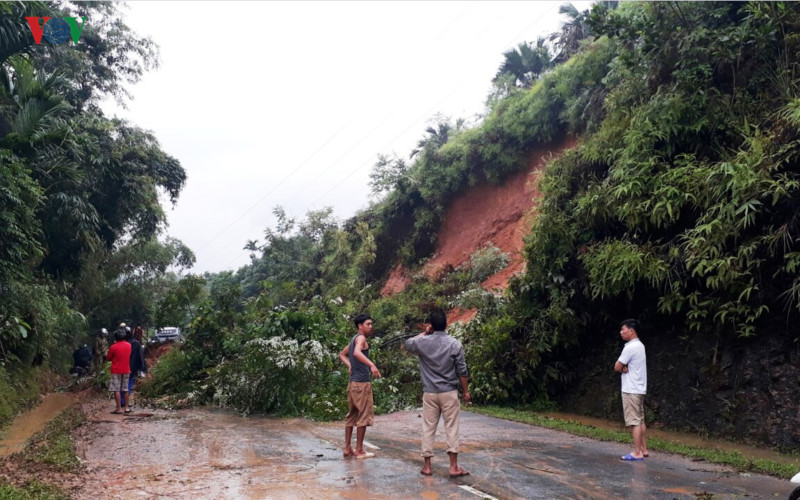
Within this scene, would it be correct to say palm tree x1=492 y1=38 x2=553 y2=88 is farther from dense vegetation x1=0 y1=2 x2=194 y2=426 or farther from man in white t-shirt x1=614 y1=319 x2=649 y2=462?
man in white t-shirt x1=614 y1=319 x2=649 y2=462

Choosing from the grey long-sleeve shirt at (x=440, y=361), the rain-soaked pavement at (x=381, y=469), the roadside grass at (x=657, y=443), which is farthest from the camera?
the roadside grass at (x=657, y=443)

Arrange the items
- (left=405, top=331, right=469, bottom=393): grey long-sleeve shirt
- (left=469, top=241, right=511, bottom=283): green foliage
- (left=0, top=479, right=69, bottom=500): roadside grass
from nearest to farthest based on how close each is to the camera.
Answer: (left=0, top=479, right=69, bottom=500): roadside grass
(left=405, top=331, right=469, bottom=393): grey long-sleeve shirt
(left=469, top=241, right=511, bottom=283): green foliage

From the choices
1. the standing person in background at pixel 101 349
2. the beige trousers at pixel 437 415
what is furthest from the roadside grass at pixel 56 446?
the standing person in background at pixel 101 349

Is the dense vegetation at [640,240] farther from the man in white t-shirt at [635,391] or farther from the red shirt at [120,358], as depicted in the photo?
the man in white t-shirt at [635,391]

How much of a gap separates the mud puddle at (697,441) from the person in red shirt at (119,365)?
9.04 m

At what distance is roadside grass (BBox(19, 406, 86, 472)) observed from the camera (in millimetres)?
7658

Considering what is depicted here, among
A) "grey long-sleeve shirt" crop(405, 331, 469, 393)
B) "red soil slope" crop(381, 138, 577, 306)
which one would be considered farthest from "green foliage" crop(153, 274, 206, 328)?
"grey long-sleeve shirt" crop(405, 331, 469, 393)

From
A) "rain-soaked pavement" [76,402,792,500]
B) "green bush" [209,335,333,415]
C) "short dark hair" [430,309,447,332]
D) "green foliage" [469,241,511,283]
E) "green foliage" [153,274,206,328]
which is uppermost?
"green foliage" [469,241,511,283]

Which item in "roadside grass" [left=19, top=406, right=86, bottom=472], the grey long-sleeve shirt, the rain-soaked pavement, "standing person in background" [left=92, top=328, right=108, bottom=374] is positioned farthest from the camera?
"standing person in background" [left=92, top=328, right=108, bottom=374]

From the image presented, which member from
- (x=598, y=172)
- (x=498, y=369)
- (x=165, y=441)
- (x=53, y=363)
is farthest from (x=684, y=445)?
(x=53, y=363)

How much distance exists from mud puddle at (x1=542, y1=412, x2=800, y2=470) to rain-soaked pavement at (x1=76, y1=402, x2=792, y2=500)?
4.14 feet

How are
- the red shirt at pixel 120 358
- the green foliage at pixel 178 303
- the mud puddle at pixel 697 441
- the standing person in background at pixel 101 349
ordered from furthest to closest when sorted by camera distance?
1. the standing person in background at pixel 101 349
2. the green foliage at pixel 178 303
3. the red shirt at pixel 120 358
4. the mud puddle at pixel 697 441

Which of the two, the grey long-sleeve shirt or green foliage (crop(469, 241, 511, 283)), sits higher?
green foliage (crop(469, 241, 511, 283))

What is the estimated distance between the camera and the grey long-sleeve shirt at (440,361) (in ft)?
22.8
